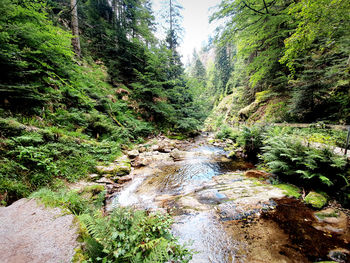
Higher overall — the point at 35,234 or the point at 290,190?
the point at 35,234

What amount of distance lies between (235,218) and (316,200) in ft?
6.42

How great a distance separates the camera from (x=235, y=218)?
265cm

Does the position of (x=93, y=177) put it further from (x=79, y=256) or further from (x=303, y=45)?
(x=303, y=45)

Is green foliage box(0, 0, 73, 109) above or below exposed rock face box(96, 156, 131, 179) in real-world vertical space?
above

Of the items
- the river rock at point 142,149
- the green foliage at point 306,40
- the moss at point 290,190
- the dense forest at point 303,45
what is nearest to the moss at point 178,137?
the river rock at point 142,149

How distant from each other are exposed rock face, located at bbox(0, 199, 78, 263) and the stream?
650mm

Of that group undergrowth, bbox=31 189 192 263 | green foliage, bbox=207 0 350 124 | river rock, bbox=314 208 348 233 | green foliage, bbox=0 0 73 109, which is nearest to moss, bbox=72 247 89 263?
undergrowth, bbox=31 189 192 263

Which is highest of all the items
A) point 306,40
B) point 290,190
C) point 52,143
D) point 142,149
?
point 306,40

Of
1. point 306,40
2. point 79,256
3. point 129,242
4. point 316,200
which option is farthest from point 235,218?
point 306,40

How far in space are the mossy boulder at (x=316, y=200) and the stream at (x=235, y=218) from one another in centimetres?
20

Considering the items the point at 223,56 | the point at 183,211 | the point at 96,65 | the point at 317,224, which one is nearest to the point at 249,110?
the point at 317,224

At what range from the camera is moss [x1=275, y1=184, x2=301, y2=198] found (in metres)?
3.28

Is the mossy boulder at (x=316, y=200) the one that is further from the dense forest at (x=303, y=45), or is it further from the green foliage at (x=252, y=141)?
the dense forest at (x=303, y=45)

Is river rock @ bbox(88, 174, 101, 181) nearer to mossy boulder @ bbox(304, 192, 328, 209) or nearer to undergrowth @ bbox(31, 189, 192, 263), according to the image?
undergrowth @ bbox(31, 189, 192, 263)
